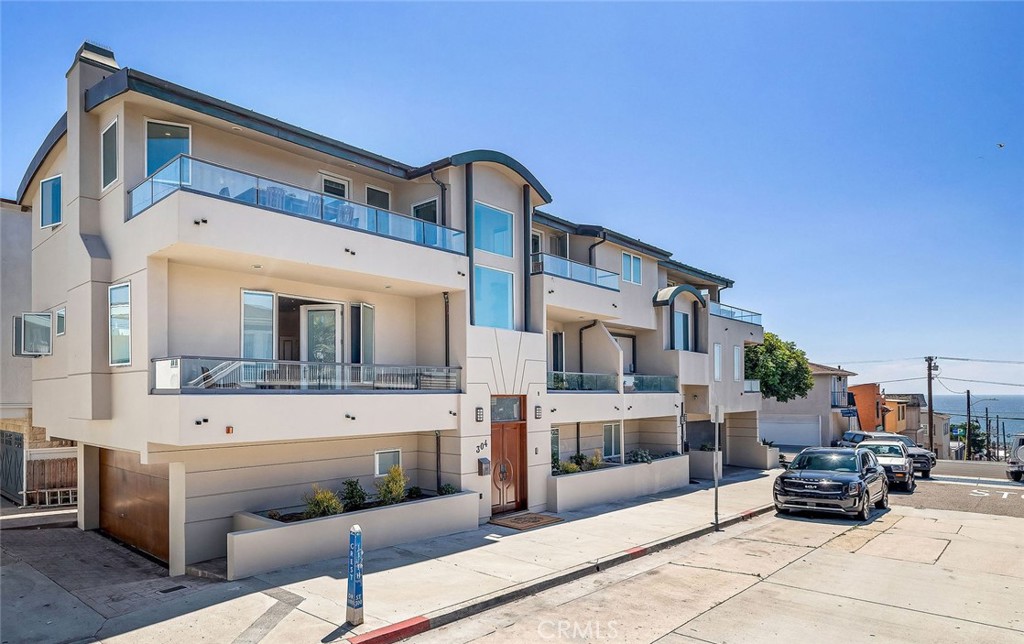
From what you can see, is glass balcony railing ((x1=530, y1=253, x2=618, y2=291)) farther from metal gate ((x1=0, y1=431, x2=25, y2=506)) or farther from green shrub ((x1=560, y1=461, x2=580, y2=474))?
metal gate ((x1=0, y1=431, x2=25, y2=506))

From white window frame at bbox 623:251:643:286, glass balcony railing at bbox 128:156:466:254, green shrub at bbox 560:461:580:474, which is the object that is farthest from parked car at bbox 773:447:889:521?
glass balcony railing at bbox 128:156:466:254

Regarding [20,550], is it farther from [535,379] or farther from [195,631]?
[535,379]

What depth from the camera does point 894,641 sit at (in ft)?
26.0

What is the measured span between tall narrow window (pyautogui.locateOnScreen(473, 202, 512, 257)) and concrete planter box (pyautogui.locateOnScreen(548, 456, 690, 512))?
6308 millimetres

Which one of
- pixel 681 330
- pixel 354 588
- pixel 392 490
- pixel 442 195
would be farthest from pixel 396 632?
pixel 681 330

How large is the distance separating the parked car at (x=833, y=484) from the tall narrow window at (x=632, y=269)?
8.43 m

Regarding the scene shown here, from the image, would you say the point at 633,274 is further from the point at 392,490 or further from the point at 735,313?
the point at 392,490

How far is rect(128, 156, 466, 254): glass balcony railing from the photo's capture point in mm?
10641

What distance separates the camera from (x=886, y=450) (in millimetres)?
23391

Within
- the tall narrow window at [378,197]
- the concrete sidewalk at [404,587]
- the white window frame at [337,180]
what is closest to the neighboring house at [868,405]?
the concrete sidewalk at [404,587]

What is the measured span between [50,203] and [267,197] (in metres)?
6.88

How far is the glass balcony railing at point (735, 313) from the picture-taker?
88.3 feet

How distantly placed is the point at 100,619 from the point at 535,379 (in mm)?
10639

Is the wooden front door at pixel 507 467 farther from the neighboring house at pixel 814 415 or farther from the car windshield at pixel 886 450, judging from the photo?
the neighboring house at pixel 814 415
